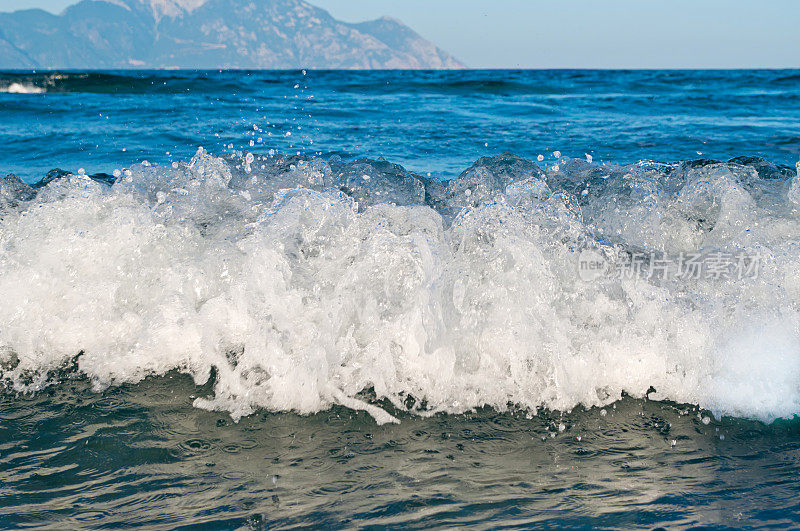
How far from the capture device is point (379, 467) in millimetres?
2219

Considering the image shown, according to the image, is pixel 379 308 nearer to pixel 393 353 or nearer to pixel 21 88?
pixel 393 353

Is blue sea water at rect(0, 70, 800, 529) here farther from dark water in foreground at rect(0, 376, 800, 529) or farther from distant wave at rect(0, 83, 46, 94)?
distant wave at rect(0, 83, 46, 94)

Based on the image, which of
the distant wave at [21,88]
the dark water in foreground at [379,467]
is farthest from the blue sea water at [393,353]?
the distant wave at [21,88]

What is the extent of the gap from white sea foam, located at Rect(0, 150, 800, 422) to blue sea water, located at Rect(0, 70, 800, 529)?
10mm

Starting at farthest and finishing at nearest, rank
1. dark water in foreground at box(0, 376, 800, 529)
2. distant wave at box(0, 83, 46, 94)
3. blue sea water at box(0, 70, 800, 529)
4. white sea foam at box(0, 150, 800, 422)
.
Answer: distant wave at box(0, 83, 46, 94) < white sea foam at box(0, 150, 800, 422) < blue sea water at box(0, 70, 800, 529) < dark water in foreground at box(0, 376, 800, 529)

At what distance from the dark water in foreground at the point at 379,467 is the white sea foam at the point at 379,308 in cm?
14

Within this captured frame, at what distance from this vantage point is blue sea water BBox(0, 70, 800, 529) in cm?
208

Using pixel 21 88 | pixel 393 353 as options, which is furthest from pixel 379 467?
pixel 21 88

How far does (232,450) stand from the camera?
2324 mm

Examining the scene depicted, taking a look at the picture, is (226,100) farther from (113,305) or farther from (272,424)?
(272,424)

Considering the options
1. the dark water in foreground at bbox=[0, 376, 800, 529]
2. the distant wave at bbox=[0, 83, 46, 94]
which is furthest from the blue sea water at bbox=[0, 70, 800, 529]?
the distant wave at bbox=[0, 83, 46, 94]

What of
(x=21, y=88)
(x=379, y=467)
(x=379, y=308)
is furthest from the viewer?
(x=21, y=88)

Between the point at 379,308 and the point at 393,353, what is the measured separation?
0.22 m

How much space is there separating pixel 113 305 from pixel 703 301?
271cm
